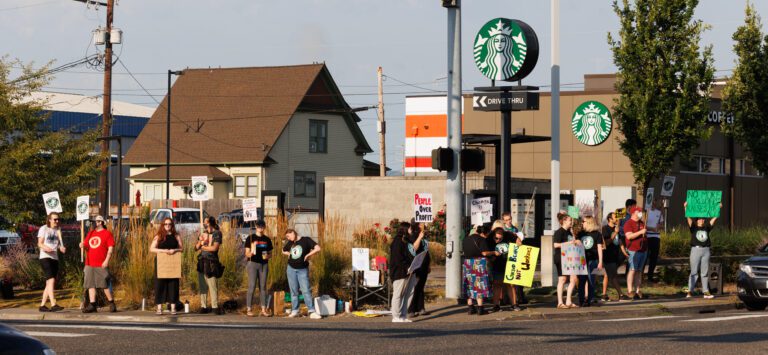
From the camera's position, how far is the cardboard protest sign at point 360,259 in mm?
21094

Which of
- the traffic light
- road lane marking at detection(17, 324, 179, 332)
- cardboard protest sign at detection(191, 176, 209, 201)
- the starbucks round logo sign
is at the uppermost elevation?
the starbucks round logo sign

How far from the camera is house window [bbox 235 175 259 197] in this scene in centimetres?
5903

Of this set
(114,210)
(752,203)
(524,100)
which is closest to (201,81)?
(114,210)

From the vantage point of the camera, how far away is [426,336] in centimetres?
1641

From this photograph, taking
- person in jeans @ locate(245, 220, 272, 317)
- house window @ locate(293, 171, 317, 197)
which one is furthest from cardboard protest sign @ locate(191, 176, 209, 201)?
house window @ locate(293, 171, 317, 197)

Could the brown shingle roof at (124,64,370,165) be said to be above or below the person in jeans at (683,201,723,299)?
above

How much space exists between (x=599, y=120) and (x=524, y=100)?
10.3 meters

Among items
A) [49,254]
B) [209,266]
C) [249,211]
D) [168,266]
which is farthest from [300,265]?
[249,211]

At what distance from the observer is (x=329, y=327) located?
18.3 m

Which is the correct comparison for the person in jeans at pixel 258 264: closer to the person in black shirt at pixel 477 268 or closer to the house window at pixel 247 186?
the person in black shirt at pixel 477 268

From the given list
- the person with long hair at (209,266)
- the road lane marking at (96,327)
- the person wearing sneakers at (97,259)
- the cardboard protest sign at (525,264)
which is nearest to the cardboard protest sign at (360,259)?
the person with long hair at (209,266)

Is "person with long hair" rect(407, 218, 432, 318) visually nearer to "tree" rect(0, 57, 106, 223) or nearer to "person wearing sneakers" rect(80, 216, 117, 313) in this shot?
"person wearing sneakers" rect(80, 216, 117, 313)

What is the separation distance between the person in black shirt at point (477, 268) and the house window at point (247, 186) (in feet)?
129

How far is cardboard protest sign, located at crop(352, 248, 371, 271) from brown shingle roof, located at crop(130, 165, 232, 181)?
37533 mm
